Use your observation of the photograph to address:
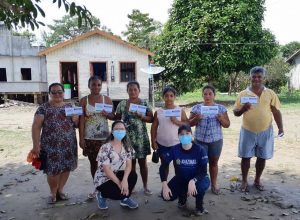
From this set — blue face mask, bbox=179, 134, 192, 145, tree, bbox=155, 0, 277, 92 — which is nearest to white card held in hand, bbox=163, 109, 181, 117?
blue face mask, bbox=179, 134, 192, 145

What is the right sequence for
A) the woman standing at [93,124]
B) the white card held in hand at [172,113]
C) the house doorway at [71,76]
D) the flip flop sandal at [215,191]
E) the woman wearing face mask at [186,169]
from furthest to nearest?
the house doorway at [71,76], the flip flop sandal at [215,191], the woman standing at [93,124], the white card held in hand at [172,113], the woman wearing face mask at [186,169]

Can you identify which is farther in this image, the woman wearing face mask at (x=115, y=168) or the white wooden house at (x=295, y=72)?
the white wooden house at (x=295, y=72)

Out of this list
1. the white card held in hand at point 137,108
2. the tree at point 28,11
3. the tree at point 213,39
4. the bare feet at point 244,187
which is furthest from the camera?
the tree at point 213,39

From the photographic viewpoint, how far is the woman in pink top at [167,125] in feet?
15.4

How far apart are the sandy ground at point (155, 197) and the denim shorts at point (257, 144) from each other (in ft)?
2.07

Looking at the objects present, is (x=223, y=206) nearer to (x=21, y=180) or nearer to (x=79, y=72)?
(x=21, y=180)

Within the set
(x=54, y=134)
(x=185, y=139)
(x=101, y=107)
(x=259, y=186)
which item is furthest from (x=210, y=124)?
(x=54, y=134)

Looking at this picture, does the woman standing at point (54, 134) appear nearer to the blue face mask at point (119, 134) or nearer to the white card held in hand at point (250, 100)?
the blue face mask at point (119, 134)

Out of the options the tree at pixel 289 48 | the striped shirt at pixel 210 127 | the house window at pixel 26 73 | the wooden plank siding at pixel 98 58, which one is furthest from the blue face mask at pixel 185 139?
the tree at pixel 289 48

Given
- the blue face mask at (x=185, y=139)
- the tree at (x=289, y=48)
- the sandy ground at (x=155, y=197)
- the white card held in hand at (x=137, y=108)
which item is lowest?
the sandy ground at (x=155, y=197)

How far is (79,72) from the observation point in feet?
72.1

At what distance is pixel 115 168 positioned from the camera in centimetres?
438

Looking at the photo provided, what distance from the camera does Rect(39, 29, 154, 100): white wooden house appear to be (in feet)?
71.1

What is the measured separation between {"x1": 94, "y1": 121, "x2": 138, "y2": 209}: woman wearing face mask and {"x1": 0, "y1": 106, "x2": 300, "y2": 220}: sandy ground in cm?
36
